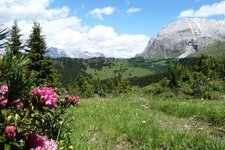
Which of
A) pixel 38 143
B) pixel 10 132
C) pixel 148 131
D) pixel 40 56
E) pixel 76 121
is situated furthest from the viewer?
pixel 40 56

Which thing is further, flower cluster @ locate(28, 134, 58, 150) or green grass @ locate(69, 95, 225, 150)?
green grass @ locate(69, 95, 225, 150)

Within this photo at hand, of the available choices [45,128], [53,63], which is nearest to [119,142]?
[45,128]

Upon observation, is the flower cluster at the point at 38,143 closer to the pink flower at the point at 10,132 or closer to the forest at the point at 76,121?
the forest at the point at 76,121

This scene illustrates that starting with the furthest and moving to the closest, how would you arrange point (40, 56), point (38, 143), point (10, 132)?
point (40, 56) < point (38, 143) < point (10, 132)

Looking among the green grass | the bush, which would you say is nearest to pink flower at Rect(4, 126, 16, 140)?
the bush

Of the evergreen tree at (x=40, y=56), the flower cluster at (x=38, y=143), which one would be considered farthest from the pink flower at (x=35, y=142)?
the evergreen tree at (x=40, y=56)

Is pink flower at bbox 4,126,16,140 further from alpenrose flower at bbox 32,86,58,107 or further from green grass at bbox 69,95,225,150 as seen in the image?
green grass at bbox 69,95,225,150

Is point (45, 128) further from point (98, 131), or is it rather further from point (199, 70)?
point (199, 70)

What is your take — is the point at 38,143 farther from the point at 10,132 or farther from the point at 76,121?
the point at 76,121

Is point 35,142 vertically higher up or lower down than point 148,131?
higher up

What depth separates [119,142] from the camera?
8.66 m

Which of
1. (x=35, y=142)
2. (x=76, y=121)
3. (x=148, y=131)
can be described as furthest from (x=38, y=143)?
(x=76, y=121)

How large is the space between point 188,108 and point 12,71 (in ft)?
38.0

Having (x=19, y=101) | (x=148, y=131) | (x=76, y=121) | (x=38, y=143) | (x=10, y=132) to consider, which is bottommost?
(x=76, y=121)
